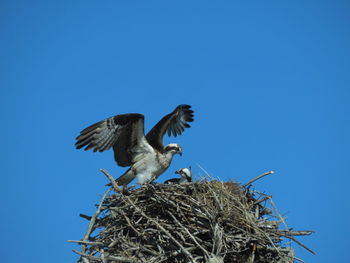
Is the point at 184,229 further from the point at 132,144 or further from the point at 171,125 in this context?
the point at 171,125

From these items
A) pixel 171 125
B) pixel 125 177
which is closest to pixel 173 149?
pixel 125 177

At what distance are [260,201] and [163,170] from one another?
7.47 ft

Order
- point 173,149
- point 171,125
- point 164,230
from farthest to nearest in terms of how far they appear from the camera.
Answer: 1. point 171,125
2. point 173,149
3. point 164,230

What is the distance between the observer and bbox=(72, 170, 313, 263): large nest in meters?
6.96

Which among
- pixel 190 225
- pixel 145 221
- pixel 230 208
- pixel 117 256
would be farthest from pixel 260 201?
pixel 117 256

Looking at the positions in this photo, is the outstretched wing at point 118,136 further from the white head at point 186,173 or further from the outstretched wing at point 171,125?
the white head at point 186,173

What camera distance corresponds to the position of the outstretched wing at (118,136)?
8.55m

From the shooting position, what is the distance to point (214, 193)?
7562 mm

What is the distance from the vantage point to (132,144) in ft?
30.7

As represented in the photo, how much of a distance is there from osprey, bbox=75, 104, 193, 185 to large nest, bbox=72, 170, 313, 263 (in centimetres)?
118

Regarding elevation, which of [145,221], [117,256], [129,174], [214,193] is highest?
[129,174]

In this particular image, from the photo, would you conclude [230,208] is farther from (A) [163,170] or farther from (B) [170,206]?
(A) [163,170]

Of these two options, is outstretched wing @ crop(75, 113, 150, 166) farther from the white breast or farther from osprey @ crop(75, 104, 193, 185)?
the white breast

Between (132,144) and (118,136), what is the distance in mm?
451
